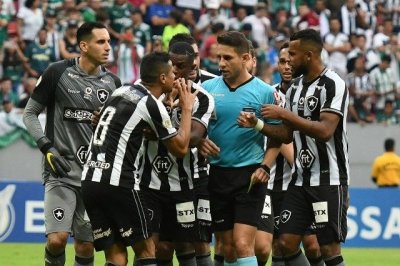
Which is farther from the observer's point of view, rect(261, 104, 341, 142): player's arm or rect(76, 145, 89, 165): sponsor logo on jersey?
rect(76, 145, 89, 165): sponsor logo on jersey

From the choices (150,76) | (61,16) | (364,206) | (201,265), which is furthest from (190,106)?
(61,16)

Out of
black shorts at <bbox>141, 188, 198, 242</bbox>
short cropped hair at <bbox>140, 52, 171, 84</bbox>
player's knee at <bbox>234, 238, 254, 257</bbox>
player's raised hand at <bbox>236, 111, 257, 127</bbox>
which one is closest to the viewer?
short cropped hair at <bbox>140, 52, 171, 84</bbox>

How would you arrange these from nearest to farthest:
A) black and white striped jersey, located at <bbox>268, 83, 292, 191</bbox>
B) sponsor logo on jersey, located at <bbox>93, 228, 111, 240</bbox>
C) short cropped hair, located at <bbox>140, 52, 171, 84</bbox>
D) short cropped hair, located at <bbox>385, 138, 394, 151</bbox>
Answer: sponsor logo on jersey, located at <bbox>93, 228, 111, 240</bbox> → short cropped hair, located at <bbox>140, 52, 171, 84</bbox> → black and white striped jersey, located at <bbox>268, 83, 292, 191</bbox> → short cropped hair, located at <bbox>385, 138, 394, 151</bbox>

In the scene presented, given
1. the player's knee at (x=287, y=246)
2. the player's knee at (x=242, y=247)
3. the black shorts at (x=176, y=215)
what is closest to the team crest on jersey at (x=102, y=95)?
the black shorts at (x=176, y=215)

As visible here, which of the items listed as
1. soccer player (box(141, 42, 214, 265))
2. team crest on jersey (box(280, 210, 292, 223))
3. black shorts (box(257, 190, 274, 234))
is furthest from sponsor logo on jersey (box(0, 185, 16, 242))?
team crest on jersey (box(280, 210, 292, 223))

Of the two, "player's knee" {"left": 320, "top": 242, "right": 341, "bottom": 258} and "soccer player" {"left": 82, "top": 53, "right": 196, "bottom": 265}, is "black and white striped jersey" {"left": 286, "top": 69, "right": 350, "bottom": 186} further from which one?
"soccer player" {"left": 82, "top": 53, "right": 196, "bottom": 265}

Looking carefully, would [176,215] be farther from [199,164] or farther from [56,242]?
[56,242]

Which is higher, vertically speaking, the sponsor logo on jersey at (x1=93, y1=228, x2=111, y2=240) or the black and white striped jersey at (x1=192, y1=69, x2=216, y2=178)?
the black and white striped jersey at (x1=192, y1=69, x2=216, y2=178)

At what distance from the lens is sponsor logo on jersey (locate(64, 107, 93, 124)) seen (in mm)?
11875

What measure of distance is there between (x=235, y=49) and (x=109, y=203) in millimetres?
2094

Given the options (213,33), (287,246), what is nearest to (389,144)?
(213,33)

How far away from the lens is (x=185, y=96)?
10.6 meters

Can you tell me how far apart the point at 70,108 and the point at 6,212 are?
319 inches

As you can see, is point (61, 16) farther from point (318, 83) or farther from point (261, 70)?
point (318, 83)
